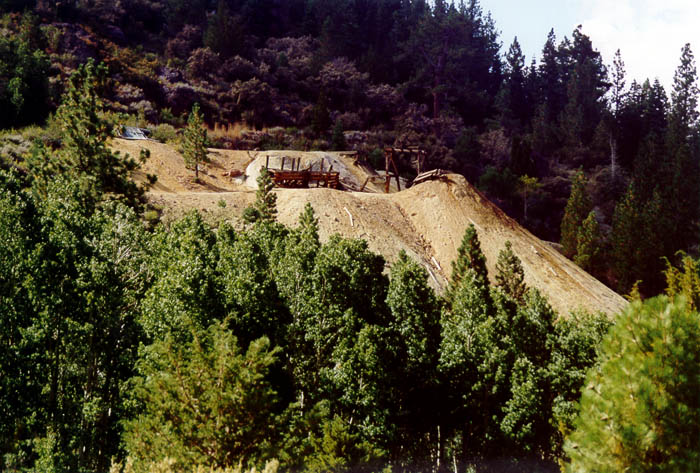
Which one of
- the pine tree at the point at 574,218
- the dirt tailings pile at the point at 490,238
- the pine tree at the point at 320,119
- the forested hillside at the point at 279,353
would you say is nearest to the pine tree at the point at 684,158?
the pine tree at the point at 574,218

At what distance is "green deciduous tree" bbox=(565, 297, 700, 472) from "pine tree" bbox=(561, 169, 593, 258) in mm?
56251

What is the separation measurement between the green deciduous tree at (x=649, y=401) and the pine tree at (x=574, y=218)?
56251mm

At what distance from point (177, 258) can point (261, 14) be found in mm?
98064

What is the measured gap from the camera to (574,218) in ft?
212

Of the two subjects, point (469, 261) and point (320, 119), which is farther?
point (320, 119)

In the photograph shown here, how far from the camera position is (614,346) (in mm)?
9945

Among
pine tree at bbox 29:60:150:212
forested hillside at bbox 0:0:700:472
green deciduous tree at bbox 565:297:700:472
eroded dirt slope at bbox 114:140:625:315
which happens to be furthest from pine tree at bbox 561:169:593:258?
green deciduous tree at bbox 565:297:700:472

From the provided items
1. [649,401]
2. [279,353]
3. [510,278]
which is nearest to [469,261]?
[510,278]

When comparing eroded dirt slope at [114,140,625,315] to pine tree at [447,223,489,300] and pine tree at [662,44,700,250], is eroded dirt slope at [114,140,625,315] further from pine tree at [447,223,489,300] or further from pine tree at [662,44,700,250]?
pine tree at [662,44,700,250]

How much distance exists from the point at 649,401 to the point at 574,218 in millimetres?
59308

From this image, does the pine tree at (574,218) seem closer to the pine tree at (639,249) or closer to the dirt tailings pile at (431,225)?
the pine tree at (639,249)

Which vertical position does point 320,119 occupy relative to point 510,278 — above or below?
above

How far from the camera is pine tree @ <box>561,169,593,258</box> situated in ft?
209

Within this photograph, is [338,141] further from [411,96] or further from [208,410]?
[208,410]
